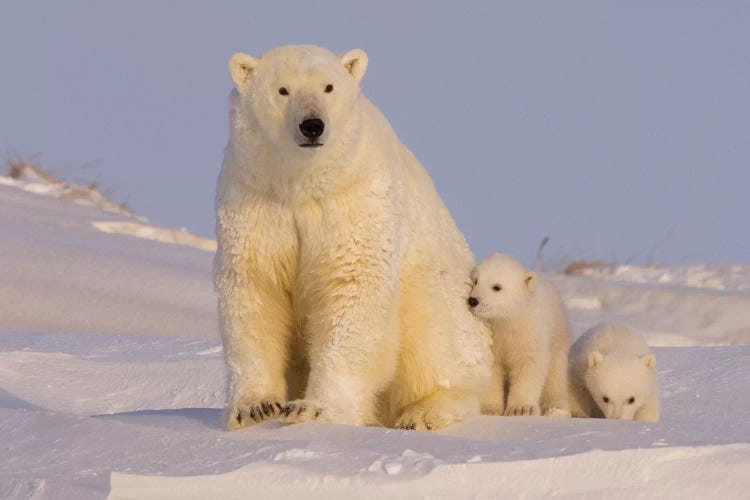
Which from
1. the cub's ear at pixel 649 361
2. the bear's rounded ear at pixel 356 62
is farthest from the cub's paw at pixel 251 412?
the cub's ear at pixel 649 361

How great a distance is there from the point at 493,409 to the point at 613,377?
60cm

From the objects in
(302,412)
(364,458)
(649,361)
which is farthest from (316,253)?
(649,361)

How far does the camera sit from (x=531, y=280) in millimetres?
6105

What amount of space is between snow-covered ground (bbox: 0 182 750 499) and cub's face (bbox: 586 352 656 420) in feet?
1.30

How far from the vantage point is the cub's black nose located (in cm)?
476

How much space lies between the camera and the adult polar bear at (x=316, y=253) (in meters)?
4.94

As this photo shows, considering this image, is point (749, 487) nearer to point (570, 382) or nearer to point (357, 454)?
point (357, 454)

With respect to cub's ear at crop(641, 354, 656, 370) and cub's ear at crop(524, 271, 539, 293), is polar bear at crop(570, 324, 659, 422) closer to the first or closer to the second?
cub's ear at crop(641, 354, 656, 370)

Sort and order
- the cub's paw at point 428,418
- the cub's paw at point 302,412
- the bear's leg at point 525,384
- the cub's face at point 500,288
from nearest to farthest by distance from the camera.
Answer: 1. the cub's paw at point 302,412
2. the cub's paw at point 428,418
3. the cub's face at point 500,288
4. the bear's leg at point 525,384

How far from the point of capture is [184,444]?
458 centimetres

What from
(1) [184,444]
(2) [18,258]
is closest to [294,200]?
(1) [184,444]

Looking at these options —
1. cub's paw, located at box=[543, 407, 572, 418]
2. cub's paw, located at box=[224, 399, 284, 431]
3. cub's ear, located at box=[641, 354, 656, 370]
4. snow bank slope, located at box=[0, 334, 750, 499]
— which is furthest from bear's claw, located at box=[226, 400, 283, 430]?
cub's ear, located at box=[641, 354, 656, 370]

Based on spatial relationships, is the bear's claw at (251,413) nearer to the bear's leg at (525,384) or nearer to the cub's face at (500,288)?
the cub's face at (500,288)

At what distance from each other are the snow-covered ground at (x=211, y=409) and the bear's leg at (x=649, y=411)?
0.29 m
